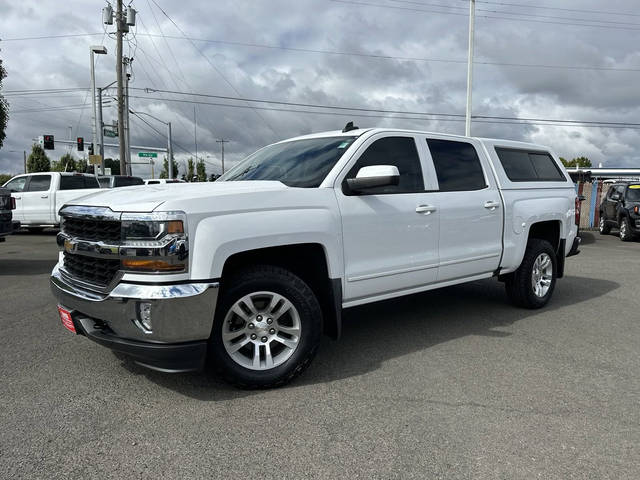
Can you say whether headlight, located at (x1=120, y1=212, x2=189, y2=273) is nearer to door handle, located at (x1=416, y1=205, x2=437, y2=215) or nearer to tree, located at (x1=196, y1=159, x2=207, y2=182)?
door handle, located at (x1=416, y1=205, x2=437, y2=215)

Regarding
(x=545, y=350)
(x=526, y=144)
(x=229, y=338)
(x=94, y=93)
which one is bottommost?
(x=545, y=350)

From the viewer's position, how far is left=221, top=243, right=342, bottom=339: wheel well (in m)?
3.60

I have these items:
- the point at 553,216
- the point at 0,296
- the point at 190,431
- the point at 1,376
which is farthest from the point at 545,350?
the point at 0,296

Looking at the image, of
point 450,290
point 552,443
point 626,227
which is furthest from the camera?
point 626,227

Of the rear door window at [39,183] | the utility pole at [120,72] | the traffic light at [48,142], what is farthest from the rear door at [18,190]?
the traffic light at [48,142]

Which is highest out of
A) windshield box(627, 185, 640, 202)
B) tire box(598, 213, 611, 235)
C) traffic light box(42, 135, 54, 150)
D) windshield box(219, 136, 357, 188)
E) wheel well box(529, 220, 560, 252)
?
traffic light box(42, 135, 54, 150)

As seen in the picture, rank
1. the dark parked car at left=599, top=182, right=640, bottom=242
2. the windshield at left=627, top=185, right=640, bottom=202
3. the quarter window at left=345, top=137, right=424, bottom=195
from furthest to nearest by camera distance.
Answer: the windshield at left=627, top=185, right=640, bottom=202
the dark parked car at left=599, top=182, right=640, bottom=242
the quarter window at left=345, top=137, right=424, bottom=195

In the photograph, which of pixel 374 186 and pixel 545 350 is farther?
pixel 545 350

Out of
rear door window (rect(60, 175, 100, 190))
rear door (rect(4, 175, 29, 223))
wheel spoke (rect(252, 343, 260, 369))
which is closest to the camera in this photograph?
wheel spoke (rect(252, 343, 260, 369))

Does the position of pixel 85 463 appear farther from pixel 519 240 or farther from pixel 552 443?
pixel 519 240

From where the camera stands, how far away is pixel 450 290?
269 inches

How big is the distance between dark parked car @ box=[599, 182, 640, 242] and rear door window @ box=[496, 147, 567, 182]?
34.8 ft

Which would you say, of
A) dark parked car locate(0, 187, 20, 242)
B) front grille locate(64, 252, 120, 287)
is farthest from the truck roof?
dark parked car locate(0, 187, 20, 242)

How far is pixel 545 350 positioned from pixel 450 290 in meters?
2.52
